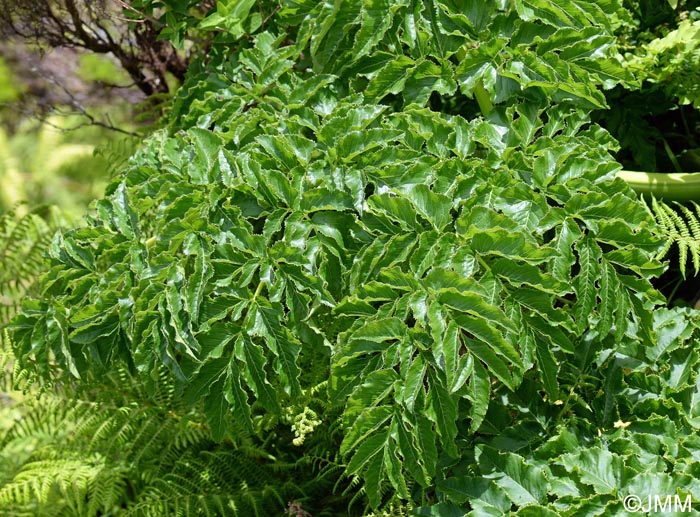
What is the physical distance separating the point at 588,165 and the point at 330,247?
53 cm

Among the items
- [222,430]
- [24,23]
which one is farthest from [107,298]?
[24,23]

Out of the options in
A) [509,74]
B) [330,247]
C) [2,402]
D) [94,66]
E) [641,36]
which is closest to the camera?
[330,247]

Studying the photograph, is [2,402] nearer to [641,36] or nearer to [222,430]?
[222,430]

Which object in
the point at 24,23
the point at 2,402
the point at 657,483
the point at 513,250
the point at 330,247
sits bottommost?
the point at 657,483

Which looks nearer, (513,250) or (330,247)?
(513,250)

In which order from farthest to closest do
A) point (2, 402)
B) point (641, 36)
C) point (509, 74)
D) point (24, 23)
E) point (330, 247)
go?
point (2, 402) → point (24, 23) → point (641, 36) → point (509, 74) → point (330, 247)

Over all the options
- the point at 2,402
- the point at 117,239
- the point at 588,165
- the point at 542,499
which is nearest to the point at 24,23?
the point at 2,402

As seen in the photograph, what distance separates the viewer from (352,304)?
1.34 metres

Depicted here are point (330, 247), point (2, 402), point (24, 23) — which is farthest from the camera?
point (2, 402)

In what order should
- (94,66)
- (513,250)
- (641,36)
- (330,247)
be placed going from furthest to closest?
(94,66) < (641,36) < (330,247) < (513,250)

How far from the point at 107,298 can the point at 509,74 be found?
0.93m

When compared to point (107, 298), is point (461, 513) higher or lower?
lower

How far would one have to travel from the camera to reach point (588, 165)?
1455 mm

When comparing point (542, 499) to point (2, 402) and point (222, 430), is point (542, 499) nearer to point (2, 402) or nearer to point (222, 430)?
point (222, 430)
